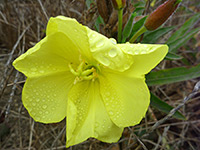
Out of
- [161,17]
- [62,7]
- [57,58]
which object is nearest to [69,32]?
[57,58]

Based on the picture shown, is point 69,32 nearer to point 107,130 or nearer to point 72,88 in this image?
point 72,88

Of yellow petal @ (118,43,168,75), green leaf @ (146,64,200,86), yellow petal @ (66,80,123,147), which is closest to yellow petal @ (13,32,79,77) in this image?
yellow petal @ (66,80,123,147)

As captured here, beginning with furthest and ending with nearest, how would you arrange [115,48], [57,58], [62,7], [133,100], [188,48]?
[188,48]
[62,7]
[57,58]
[133,100]
[115,48]

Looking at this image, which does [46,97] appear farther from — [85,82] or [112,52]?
[112,52]

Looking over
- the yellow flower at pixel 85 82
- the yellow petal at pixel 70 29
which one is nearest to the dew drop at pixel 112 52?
the yellow flower at pixel 85 82

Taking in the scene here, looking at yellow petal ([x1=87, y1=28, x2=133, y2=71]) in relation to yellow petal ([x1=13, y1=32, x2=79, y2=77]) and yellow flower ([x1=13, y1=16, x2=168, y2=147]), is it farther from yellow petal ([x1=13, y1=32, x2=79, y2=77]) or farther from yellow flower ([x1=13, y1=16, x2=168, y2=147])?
yellow petal ([x1=13, y1=32, x2=79, y2=77])

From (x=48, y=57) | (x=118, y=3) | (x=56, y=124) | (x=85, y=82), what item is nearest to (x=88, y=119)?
(x=85, y=82)
